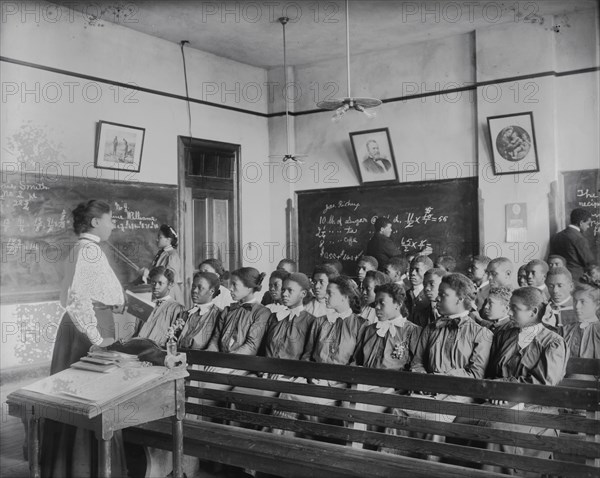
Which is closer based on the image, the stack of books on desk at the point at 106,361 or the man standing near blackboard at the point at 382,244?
the stack of books on desk at the point at 106,361

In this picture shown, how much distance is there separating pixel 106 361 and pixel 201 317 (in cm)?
168

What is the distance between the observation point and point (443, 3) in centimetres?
595

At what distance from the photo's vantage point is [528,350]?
302 centimetres

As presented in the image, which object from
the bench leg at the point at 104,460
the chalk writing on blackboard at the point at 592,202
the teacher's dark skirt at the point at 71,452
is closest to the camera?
the bench leg at the point at 104,460

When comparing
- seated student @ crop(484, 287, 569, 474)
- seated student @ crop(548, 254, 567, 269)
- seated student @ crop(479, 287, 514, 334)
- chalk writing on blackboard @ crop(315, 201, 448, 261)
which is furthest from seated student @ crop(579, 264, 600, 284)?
chalk writing on blackboard @ crop(315, 201, 448, 261)

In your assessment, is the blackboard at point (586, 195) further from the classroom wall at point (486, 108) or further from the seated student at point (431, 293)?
the seated student at point (431, 293)

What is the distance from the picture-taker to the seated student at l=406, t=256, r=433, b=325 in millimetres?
4508

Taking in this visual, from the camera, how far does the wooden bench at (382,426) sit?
91.5 inches

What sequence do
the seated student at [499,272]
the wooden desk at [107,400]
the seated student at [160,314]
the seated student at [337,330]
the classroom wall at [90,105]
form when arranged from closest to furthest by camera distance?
the wooden desk at [107,400], the seated student at [337,330], the seated student at [160,314], the seated student at [499,272], the classroom wall at [90,105]

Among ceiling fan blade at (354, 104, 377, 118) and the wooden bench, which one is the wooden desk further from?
ceiling fan blade at (354, 104, 377, 118)

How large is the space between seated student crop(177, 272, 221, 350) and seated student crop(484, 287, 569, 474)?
1874mm

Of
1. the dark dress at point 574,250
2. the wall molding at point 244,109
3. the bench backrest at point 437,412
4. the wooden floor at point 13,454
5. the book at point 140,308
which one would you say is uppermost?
the wall molding at point 244,109

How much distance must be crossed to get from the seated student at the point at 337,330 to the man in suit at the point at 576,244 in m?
2.73

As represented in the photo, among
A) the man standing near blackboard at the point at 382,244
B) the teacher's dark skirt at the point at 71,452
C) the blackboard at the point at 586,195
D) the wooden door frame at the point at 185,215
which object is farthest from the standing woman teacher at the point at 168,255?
the blackboard at the point at 586,195
